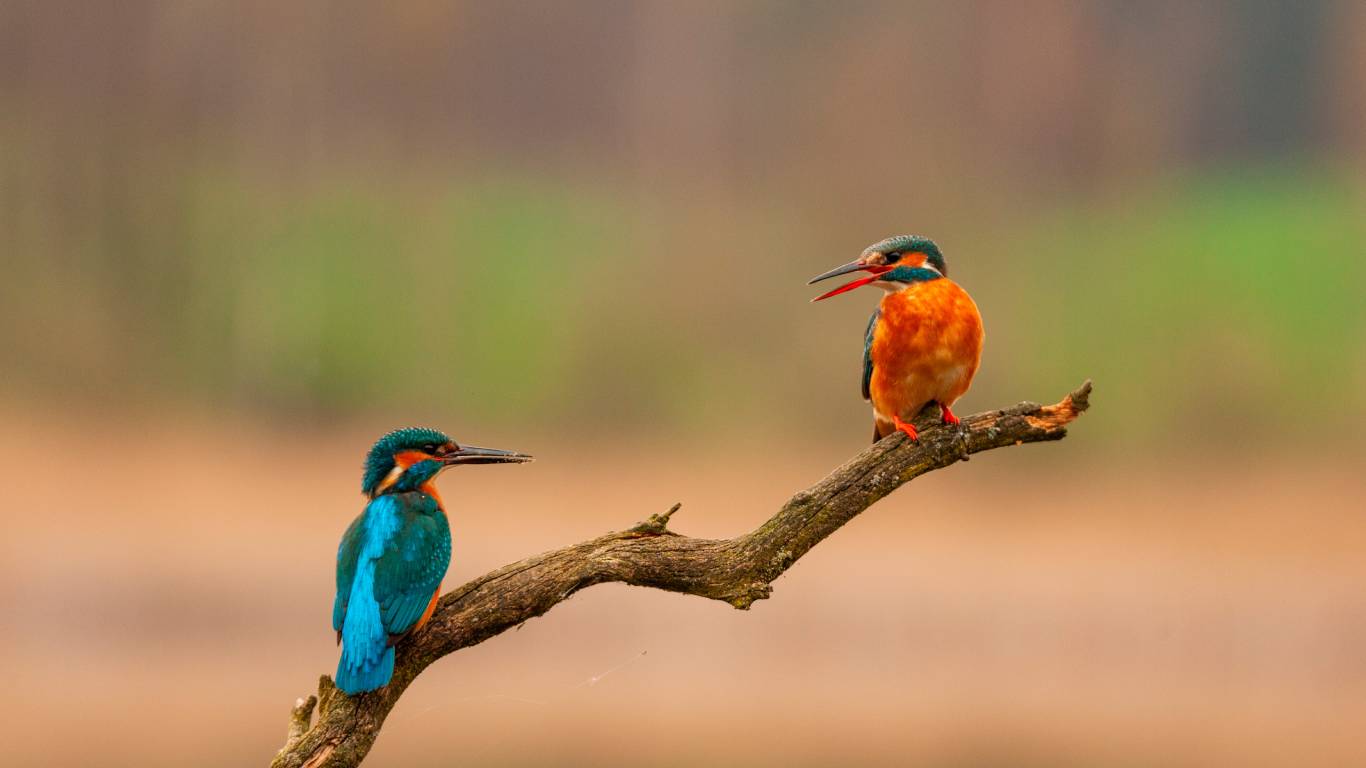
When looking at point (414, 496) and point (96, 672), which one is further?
point (96, 672)

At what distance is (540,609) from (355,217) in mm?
7720

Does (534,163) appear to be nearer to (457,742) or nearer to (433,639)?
(457,742)

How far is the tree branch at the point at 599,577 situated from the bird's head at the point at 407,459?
0.71ft

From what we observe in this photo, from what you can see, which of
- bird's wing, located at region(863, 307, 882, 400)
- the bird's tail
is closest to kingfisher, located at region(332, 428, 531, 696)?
the bird's tail

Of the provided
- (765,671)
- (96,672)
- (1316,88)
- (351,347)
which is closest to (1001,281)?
(1316,88)

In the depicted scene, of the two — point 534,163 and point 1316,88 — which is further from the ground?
point 534,163

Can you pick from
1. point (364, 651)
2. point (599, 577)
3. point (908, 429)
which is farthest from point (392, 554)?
point (908, 429)

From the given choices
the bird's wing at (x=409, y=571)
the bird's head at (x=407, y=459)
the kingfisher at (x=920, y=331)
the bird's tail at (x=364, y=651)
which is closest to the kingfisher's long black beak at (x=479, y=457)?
the bird's head at (x=407, y=459)

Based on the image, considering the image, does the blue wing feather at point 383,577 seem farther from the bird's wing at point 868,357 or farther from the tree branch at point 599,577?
the bird's wing at point 868,357

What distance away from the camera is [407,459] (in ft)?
9.28

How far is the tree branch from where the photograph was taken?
2656 millimetres

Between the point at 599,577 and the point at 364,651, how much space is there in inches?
16.1

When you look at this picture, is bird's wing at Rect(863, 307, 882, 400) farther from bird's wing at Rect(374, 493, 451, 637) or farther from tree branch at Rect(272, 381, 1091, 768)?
bird's wing at Rect(374, 493, 451, 637)

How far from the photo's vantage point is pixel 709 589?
2760 millimetres
